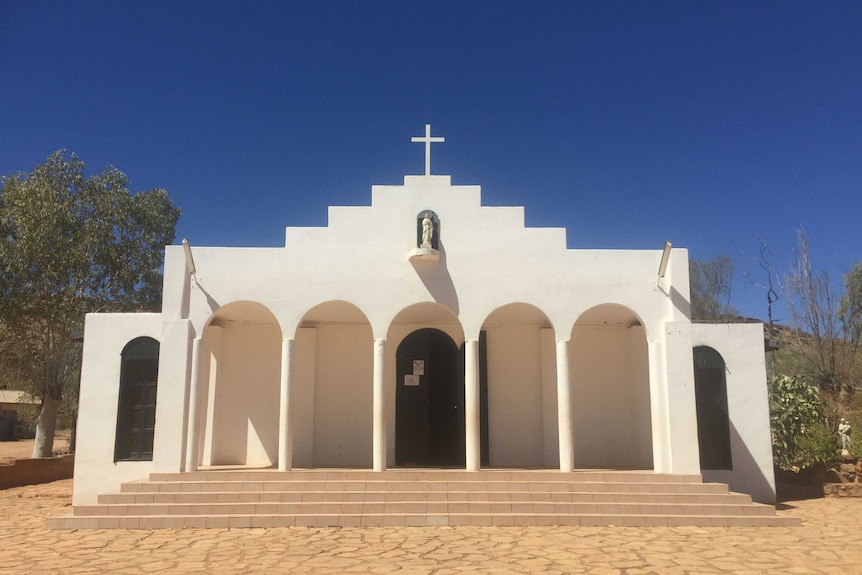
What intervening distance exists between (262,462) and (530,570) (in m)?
7.20

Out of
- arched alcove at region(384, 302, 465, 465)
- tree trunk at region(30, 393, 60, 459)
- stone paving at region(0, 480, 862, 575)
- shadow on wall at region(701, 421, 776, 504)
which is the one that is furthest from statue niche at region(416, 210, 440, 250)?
tree trunk at region(30, 393, 60, 459)

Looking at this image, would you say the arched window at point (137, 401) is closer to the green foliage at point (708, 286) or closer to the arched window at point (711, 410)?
the arched window at point (711, 410)

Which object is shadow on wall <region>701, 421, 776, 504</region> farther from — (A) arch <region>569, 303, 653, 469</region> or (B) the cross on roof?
(B) the cross on roof

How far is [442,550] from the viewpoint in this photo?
27.0ft

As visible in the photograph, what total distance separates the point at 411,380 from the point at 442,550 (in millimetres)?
5411

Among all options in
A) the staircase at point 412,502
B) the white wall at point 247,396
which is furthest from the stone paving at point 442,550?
the white wall at point 247,396

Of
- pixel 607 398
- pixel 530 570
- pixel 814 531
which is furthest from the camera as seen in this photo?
pixel 607 398

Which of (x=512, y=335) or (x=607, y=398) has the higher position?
(x=512, y=335)

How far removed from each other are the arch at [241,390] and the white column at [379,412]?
107 inches

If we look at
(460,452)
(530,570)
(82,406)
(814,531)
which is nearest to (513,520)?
(530,570)

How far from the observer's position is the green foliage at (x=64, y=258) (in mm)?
18891

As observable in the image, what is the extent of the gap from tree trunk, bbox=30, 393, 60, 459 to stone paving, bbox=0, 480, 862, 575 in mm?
10292

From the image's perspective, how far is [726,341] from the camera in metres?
12.6

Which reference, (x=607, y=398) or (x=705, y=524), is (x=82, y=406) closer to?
(x=607, y=398)
